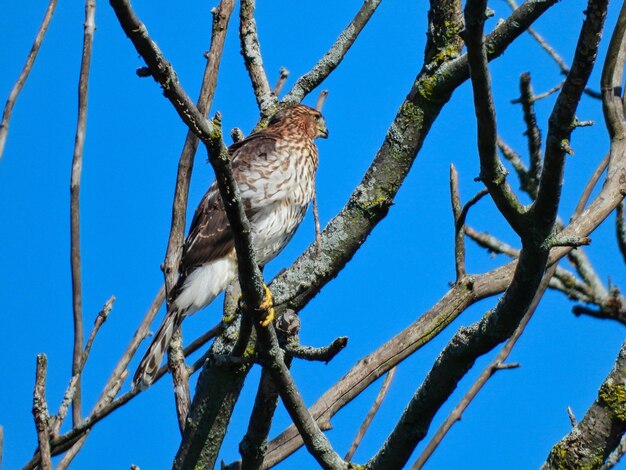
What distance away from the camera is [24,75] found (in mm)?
3803

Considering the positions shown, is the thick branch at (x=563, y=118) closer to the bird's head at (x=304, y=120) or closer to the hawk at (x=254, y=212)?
the hawk at (x=254, y=212)

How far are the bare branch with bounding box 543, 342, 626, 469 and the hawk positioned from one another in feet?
7.14

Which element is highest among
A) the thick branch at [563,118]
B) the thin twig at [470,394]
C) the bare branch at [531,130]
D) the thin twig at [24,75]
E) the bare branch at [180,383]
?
the thin twig at [24,75]

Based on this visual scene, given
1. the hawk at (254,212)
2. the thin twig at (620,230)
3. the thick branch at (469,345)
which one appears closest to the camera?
the thick branch at (469,345)

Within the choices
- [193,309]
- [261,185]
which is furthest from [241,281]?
[261,185]

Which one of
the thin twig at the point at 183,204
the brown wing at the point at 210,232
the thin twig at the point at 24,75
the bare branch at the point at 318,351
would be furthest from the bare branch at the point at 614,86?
the thin twig at the point at 24,75

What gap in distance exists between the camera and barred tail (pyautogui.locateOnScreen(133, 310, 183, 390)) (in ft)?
13.5

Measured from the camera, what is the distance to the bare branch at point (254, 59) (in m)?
5.04

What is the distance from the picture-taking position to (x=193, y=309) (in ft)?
15.3

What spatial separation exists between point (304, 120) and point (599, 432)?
3.83 metres

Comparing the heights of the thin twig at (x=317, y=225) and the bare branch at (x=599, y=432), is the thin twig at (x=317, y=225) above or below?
above

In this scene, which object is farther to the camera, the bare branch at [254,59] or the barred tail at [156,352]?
the bare branch at [254,59]

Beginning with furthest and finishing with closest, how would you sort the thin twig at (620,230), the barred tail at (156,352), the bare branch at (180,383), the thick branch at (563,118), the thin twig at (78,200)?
the thin twig at (620,230) < the barred tail at (156,352) < the bare branch at (180,383) < the thin twig at (78,200) < the thick branch at (563,118)

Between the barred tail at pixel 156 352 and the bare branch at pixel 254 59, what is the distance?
1.36 m
